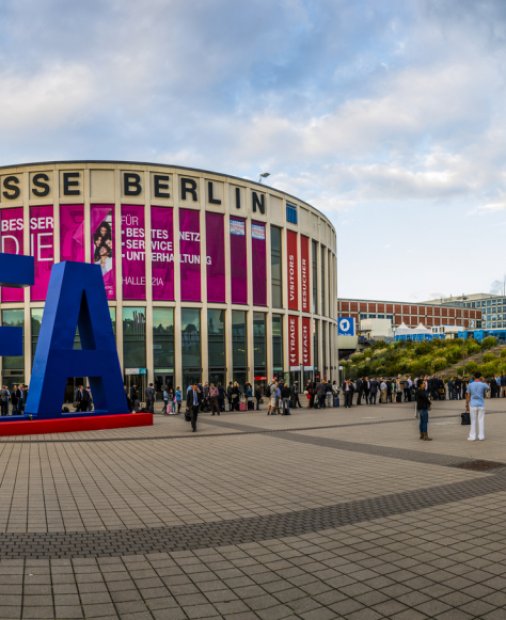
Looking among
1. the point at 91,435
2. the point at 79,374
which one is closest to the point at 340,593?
the point at 91,435

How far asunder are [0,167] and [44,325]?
1005 inches

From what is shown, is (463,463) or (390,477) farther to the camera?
(463,463)

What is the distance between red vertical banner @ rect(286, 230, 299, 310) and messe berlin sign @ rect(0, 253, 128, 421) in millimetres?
28315

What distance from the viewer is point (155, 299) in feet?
138

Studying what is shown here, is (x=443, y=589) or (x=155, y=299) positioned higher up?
(x=155, y=299)

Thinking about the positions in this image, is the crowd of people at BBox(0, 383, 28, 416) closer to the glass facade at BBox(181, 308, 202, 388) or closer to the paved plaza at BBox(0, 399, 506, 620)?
the paved plaza at BBox(0, 399, 506, 620)

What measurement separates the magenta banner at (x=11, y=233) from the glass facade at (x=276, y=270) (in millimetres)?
18649

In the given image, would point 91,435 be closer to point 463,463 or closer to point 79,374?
point 79,374

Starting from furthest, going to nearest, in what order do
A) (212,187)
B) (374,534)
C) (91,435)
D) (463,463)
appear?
1. (212,187)
2. (91,435)
3. (463,463)
4. (374,534)

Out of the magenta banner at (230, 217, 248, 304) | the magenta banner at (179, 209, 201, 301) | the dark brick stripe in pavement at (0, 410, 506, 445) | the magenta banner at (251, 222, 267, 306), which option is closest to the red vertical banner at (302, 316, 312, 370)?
the magenta banner at (251, 222, 267, 306)

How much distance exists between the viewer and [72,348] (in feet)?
68.8

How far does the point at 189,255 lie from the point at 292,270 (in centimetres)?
976

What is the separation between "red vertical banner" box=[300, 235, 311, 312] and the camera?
50312 mm

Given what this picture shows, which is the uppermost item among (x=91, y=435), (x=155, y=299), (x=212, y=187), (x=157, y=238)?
(x=212, y=187)
